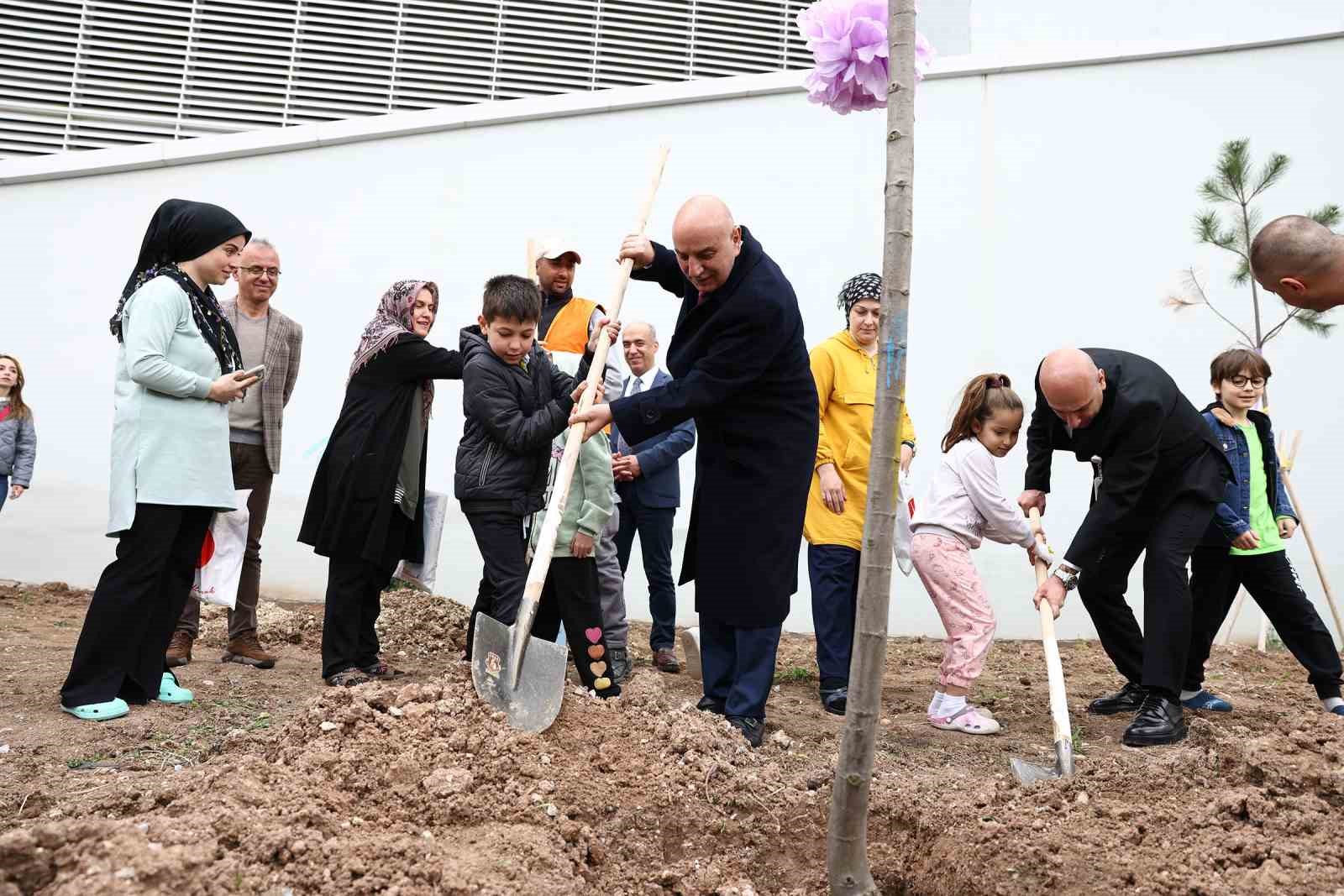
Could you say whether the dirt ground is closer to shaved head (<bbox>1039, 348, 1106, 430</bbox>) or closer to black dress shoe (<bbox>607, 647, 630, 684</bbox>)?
black dress shoe (<bbox>607, 647, 630, 684</bbox>)

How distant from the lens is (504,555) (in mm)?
3869

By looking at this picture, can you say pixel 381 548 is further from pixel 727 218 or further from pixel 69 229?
pixel 69 229

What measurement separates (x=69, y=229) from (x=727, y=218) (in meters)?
5.26

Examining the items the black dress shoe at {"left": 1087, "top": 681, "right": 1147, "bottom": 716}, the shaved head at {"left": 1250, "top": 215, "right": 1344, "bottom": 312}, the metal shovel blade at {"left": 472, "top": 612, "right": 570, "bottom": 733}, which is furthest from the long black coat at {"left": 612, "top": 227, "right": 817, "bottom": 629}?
the black dress shoe at {"left": 1087, "top": 681, "right": 1147, "bottom": 716}

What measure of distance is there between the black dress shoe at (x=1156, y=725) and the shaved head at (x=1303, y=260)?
1.78m

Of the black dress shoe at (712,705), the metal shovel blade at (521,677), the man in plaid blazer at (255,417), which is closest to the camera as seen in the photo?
the metal shovel blade at (521,677)

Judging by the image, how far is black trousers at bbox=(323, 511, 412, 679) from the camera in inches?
164

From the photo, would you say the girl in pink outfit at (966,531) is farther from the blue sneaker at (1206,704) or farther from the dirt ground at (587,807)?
the blue sneaker at (1206,704)

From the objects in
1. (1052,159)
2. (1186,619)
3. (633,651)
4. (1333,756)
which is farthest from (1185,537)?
(1052,159)

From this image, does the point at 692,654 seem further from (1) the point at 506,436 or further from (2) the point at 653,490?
(1) the point at 506,436

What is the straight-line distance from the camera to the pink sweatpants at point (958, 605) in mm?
4180

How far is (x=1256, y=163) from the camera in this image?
6.59 m

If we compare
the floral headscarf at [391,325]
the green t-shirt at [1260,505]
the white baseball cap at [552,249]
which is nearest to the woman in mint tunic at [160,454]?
the floral headscarf at [391,325]

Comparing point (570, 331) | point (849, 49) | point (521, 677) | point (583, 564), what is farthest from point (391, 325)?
point (849, 49)
